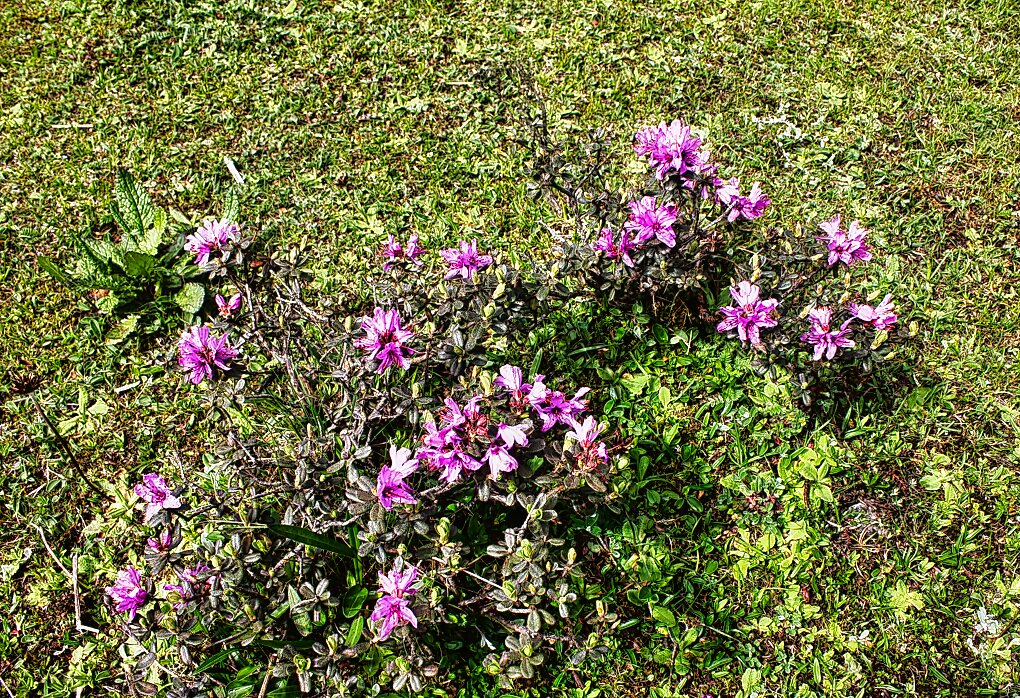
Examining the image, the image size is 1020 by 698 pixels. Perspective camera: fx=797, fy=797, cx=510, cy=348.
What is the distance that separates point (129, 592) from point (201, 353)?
683 millimetres

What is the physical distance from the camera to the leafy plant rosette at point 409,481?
6.67ft

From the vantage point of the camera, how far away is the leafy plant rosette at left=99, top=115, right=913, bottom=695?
80.0 inches

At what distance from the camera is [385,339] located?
7.11 feet

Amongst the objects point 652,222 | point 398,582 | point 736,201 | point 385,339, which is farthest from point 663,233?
point 398,582

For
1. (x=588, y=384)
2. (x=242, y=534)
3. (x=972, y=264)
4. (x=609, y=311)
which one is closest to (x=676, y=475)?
(x=588, y=384)

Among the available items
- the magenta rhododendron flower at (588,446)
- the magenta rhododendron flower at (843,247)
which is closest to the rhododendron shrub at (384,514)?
the magenta rhododendron flower at (588,446)

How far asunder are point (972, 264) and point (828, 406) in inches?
40.8

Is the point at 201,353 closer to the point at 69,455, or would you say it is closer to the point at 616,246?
the point at 69,455

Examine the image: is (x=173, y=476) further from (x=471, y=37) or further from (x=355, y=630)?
(x=471, y=37)

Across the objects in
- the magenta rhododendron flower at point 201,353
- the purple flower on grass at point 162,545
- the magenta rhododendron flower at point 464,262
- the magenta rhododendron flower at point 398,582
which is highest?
the magenta rhododendron flower at point 464,262

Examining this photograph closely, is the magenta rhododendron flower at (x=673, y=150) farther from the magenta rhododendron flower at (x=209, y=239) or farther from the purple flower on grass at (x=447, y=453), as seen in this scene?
the magenta rhododendron flower at (x=209, y=239)

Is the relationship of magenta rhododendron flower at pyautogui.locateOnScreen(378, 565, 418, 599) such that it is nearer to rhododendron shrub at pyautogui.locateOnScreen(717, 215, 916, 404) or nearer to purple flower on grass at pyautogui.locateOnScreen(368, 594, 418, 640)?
purple flower on grass at pyautogui.locateOnScreen(368, 594, 418, 640)

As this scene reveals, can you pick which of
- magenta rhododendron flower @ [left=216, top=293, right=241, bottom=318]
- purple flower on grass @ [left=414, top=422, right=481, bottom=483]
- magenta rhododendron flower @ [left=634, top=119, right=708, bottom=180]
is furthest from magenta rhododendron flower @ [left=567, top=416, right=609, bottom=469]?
magenta rhododendron flower @ [left=216, top=293, right=241, bottom=318]

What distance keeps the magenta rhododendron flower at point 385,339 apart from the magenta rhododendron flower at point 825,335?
1237mm
